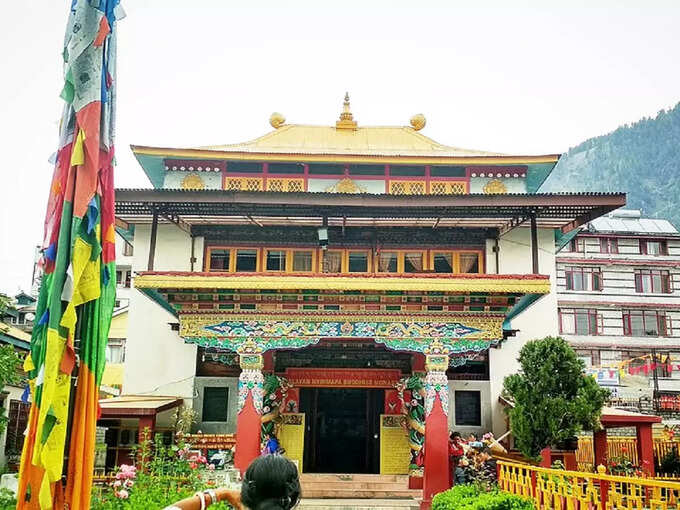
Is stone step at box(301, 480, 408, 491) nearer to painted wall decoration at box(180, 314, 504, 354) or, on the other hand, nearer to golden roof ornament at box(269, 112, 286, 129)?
painted wall decoration at box(180, 314, 504, 354)

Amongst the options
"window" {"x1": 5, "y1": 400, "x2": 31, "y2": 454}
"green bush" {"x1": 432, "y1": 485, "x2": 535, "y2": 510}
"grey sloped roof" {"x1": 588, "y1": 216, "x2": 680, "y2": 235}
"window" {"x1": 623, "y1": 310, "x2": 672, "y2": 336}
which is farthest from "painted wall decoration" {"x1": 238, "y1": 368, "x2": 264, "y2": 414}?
"grey sloped roof" {"x1": 588, "y1": 216, "x2": 680, "y2": 235}

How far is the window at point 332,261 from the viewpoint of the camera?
17188 mm

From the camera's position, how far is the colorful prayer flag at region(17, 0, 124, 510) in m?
5.07

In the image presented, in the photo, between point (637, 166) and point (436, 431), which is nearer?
point (436, 431)

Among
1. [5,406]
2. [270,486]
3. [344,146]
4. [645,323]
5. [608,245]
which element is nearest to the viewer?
[270,486]

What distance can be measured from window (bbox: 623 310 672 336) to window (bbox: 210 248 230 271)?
2561 cm

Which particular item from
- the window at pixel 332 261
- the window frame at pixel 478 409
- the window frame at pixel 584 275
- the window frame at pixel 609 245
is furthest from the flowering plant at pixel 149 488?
the window frame at pixel 609 245

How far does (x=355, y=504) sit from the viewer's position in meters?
13.4

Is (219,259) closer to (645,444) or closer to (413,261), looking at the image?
(413,261)

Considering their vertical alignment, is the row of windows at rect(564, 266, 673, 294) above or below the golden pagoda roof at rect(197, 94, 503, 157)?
below

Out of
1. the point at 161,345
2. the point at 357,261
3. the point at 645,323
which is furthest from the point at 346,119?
the point at 645,323

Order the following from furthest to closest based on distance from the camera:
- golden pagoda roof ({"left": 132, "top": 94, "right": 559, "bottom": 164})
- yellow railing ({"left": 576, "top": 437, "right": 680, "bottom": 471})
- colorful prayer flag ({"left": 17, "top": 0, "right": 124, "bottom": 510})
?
1. yellow railing ({"left": 576, "top": 437, "right": 680, "bottom": 471})
2. golden pagoda roof ({"left": 132, "top": 94, "right": 559, "bottom": 164})
3. colorful prayer flag ({"left": 17, "top": 0, "right": 124, "bottom": 510})

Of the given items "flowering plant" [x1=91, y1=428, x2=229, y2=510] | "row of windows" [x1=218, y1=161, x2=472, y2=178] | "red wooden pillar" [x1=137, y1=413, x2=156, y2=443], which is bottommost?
"flowering plant" [x1=91, y1=428, x2=229, y2=510]

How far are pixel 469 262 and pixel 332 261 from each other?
3504 mm
